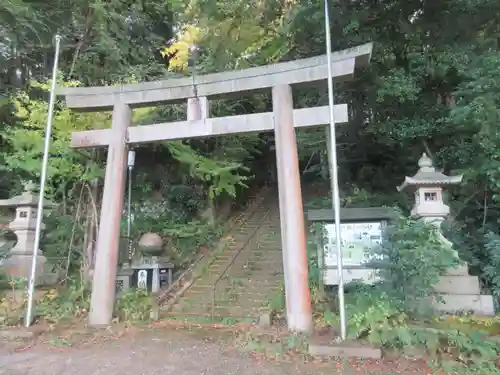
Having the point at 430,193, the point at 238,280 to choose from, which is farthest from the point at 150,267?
the point at 430,193

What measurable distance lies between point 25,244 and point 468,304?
35.7ft

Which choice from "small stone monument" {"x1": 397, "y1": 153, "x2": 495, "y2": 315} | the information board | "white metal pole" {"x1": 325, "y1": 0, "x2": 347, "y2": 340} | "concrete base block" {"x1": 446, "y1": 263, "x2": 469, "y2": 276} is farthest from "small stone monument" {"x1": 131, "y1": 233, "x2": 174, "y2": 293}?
"concrete base block" {"x1": 446, "y1": 263, "x2": 469, "y2": 276}

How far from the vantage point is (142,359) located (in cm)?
589

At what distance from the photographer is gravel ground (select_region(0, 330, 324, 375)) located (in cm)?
548

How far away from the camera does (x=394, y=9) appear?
37.9 feet

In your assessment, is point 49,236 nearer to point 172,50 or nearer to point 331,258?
point 172,50

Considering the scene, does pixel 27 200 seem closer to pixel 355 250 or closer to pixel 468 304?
pixel 355 250

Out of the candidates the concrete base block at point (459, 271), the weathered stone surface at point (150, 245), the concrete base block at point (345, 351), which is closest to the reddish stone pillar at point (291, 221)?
the concrete base block at point (345, 351)

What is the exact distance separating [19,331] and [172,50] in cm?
973

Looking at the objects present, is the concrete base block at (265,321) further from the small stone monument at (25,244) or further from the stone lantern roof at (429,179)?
the small stone monument at (25,244)

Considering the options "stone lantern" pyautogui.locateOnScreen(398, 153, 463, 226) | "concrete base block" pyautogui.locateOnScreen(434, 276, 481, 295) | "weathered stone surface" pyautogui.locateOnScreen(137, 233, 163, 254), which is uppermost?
"stone lantern" pyautogui.locateOnScreen(398, 153, 463, 226)

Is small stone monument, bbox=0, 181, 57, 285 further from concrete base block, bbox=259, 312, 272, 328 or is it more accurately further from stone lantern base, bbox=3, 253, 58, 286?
concrete base block, bbox=259, 312, 272, 328

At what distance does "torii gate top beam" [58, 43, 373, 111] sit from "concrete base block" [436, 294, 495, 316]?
4.71 m

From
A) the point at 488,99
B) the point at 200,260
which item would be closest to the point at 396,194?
the point at 488,99
